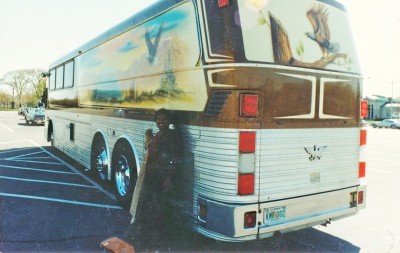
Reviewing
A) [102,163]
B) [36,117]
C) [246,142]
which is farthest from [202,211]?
[36,117]

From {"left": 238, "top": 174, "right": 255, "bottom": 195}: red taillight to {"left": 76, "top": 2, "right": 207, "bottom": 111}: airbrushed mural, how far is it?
879 millimetres

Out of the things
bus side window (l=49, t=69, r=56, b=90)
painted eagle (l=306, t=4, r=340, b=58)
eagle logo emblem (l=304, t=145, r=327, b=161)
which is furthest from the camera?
bus side window (l=49, t=69, r=56, b=90)

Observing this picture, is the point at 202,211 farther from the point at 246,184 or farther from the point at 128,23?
the point at 128,23

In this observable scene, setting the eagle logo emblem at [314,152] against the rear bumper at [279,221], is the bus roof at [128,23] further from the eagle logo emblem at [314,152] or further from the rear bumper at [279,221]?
the rear bumper at [279,221]

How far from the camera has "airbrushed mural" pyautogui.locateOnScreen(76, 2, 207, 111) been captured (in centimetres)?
394

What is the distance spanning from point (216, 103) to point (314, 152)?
141 cm

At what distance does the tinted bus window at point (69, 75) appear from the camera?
8703 millimetres

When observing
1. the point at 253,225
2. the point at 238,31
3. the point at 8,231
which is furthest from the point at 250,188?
the point at 8,231

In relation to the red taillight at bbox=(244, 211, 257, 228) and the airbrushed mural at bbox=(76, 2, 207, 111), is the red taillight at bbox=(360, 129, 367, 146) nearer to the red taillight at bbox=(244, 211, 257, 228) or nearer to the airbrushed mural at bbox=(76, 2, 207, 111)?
the red taillight at bbox=(244, 211, 257, 228)

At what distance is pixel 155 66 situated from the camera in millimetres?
4695

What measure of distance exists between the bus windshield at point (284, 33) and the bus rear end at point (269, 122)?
1cm

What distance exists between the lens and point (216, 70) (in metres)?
3.61

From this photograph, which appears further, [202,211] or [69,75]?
[69,75]

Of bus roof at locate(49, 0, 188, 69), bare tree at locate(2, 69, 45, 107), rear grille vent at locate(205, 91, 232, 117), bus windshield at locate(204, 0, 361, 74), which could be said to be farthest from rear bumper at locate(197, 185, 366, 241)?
bare tree at locate(2, 69, 45, 107)
